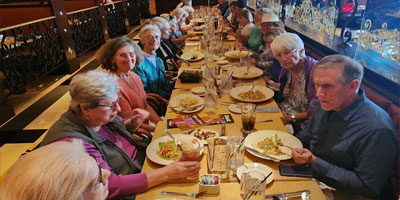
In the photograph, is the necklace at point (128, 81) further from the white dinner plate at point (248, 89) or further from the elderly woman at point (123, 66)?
the white dinner plate at point (248, 89)

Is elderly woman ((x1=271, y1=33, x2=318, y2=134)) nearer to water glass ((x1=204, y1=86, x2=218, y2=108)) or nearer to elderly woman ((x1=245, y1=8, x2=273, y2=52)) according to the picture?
water glass ((x1=204, y1=86, x2=218, y2=108))

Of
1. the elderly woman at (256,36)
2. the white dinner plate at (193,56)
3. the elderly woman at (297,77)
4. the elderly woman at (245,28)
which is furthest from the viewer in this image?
the elderly woman at (245,28)

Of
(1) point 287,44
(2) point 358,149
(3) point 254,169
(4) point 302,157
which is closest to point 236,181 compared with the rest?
(3) point 254,169

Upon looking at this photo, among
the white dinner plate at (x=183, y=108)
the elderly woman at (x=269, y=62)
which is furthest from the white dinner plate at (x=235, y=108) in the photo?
the elderly woman at (x=269, y=62)

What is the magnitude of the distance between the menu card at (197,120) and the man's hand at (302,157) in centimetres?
55

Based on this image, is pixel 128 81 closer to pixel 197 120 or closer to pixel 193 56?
pixel 197 120

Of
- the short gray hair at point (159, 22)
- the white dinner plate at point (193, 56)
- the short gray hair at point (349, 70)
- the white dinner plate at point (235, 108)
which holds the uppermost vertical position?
the short gray hair at point (159, 22)

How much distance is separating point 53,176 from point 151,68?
224 centimetres

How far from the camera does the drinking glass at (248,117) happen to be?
1.67 meters

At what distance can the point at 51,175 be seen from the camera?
2.65 feet

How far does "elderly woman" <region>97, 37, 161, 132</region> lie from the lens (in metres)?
2.27

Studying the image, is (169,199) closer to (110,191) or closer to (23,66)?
(110,191)

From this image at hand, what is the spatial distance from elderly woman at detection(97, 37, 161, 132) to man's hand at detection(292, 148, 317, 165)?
1309 millimetres

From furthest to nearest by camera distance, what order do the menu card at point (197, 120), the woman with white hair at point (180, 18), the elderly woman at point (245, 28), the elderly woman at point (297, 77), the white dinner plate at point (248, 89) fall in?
the woman with white hair at point (180, 18)
the elderly woman at point (245, 28)
the elderly woman at point (297, 77)
the white dinner plate at point (248, 89)
the menu card at point (197, 120)
